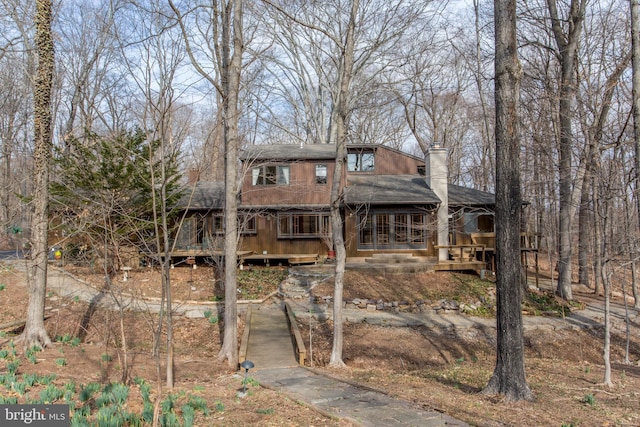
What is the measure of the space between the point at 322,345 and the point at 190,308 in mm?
4855

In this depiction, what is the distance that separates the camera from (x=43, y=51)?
10164 millimetres

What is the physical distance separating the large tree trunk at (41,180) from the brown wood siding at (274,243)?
457 inches

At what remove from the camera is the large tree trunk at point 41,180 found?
9719mm

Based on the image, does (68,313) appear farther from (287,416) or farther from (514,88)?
(514,88)

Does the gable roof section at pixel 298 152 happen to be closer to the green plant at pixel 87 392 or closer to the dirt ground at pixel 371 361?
the dirt ground at pixel 371 361

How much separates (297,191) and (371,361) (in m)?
11.1

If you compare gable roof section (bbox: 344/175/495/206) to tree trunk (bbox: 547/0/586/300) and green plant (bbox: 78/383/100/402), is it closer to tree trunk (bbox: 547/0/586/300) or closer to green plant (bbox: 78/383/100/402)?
tree trunk (bbox: 547/0/586/300)

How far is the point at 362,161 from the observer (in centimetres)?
2505

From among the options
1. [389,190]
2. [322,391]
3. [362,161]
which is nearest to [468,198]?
[389,190]

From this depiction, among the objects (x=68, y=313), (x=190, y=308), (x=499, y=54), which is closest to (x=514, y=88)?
(x=499, y=54)

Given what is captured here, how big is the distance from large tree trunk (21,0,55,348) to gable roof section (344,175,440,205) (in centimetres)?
1156

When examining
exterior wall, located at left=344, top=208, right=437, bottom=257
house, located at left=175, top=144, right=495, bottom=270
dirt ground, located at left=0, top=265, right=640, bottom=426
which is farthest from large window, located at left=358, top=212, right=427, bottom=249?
dirt ground, located at left=0, top=265, right=640, bottom=426

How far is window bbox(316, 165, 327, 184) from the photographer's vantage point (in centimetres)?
2148

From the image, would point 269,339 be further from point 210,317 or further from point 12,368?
point 12,368
